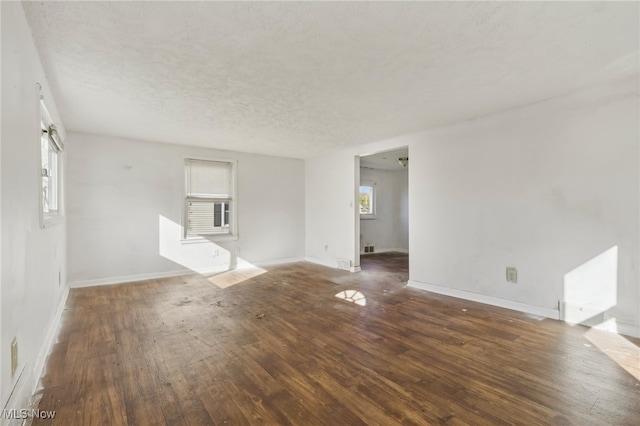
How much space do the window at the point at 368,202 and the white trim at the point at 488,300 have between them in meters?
3.77

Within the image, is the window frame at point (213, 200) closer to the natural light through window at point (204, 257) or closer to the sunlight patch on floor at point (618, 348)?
the natural light through window at point (204, 257)

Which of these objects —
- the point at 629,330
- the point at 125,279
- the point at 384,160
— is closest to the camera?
the point at 629,330

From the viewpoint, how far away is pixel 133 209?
4969 millimetres

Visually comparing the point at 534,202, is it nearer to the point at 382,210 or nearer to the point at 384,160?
the point at 384,160

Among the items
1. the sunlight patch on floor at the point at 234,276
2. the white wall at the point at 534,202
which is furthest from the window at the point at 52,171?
the white wall at the point at 534,202

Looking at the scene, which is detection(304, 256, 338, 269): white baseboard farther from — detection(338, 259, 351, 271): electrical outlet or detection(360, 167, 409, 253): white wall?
detection(360, 167, 409, 253): white wall

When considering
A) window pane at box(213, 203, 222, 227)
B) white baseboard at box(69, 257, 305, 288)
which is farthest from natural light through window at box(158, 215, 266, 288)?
window pane at box(213, 203, 222, 227)

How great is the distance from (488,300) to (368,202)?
486 centimetres

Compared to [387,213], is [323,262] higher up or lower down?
lower down

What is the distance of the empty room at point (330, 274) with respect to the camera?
1.74 m

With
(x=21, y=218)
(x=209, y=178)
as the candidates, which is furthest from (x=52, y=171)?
(x=21, y=218)

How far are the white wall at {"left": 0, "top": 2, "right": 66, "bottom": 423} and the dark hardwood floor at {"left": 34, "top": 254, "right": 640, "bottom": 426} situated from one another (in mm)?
292

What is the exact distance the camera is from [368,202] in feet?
27.2

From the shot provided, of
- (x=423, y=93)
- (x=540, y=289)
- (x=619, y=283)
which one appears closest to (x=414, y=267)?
(x=540, y=289)
